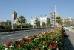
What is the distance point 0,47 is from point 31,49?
2.48 feet

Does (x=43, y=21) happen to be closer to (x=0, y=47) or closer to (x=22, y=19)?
(x=22, y=19)

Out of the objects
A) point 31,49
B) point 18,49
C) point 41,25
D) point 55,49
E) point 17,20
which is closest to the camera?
point 18,49

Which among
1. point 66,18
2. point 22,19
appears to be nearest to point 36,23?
point 66,18

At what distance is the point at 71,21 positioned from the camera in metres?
168

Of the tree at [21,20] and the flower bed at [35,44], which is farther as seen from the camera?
the tree at [21,20]

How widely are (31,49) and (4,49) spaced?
67cm

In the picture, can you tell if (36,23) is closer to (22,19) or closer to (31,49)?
(22,19)

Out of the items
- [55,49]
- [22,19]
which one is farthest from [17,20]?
[55,49]

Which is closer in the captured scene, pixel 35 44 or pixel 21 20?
pixel 35 44

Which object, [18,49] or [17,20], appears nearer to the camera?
→ [18,49]

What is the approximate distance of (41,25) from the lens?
574ft

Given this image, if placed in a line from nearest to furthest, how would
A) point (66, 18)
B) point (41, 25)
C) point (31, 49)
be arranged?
point (31, 49)
point (66, 18)
point (41, 25)

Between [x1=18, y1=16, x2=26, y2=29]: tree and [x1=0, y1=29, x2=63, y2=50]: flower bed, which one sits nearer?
[x1=0, y1=29, x2=63, y2=50]: flower bed

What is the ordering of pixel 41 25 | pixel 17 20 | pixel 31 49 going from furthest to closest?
1. pixel 41 25
2. pixel 17 20
3. pixel 31 49
